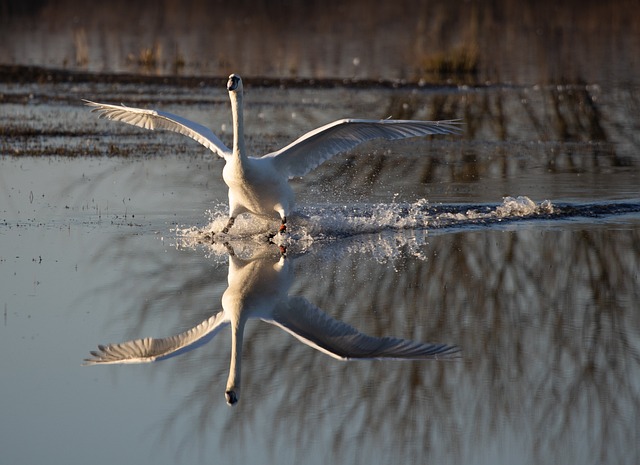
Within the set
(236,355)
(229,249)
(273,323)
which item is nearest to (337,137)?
A: (229,249)

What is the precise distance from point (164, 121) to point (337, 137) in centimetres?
204

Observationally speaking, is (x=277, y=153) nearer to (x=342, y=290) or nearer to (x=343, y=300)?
(x=342, y=290)

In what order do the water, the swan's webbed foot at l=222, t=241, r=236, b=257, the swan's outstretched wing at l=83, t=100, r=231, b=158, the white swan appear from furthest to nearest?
1. the swan's outstretched wing at l=83, t=100, r=231, b=158
2. the swan's webbed foot at l=222, t=241, r=236, b=257
3. the white swan
4. the water

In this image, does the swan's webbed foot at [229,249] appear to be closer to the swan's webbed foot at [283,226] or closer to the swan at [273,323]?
the swan's webbed foot at [283,226]

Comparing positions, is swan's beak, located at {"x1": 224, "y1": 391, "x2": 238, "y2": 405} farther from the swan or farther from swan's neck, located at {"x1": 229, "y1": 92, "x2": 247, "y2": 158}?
swan's neck, located at {"x1": 229, "y1": 92, "x2": 247, "y2": 158}

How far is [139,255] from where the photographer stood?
11.4 meters

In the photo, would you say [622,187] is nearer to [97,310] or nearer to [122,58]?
[97,310]

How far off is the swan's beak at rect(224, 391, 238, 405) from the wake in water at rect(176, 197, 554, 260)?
418 centimetres

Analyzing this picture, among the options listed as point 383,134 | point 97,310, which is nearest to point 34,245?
point 97,310

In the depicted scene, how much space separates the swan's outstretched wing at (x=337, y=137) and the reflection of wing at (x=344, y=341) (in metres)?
2.91

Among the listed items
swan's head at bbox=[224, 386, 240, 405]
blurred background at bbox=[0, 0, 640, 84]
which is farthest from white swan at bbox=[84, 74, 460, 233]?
blurred background at bbox=[0, 0, 640, 84]

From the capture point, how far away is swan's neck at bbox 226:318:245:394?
7883 millimetres

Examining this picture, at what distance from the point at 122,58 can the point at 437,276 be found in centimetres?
2200

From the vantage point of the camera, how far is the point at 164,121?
13.3 meters
